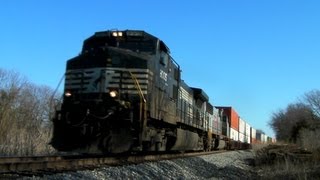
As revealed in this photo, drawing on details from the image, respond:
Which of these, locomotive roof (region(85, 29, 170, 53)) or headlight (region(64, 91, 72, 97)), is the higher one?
locomotive roof (region(85, 29, 170, 53))

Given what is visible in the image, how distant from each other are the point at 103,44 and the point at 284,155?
9.44 m

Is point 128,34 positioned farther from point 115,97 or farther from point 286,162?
point 286,162

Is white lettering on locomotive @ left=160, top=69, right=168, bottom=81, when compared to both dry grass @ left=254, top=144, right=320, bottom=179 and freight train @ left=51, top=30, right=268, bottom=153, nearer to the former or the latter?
freight train @ left=51, top=30, right=268, bottom=153

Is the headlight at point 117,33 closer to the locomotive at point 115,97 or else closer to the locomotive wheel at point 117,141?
the locomotive at point 115,97

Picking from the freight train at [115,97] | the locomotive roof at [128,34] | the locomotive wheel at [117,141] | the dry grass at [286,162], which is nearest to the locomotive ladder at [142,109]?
the freight train at [115,97]

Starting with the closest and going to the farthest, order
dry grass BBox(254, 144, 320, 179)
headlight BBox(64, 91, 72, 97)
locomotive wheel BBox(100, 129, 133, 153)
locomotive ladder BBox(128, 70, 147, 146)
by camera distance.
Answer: locomotive wheel BBox(100, 129, 133, 153) → locomotive ladder BBox(128, 70, 147, 146) → headlight BBox(64, 91, 72, 97) → dry grass BBox(254, 144, 320, 179)

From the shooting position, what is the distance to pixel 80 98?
45.5ft

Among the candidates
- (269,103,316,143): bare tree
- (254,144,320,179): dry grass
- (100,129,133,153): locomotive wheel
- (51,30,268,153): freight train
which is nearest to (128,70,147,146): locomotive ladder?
(51,30,268,153): freight train

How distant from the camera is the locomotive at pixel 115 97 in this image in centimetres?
1313

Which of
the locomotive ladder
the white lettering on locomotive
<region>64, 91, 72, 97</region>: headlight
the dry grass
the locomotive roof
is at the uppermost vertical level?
the locomotive roof

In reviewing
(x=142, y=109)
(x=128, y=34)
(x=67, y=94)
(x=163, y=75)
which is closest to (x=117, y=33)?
(x=128, y=34)

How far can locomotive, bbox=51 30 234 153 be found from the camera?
13133 millimetres

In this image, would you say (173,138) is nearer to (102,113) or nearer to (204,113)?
(102,113)

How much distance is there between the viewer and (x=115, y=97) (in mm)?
13516
